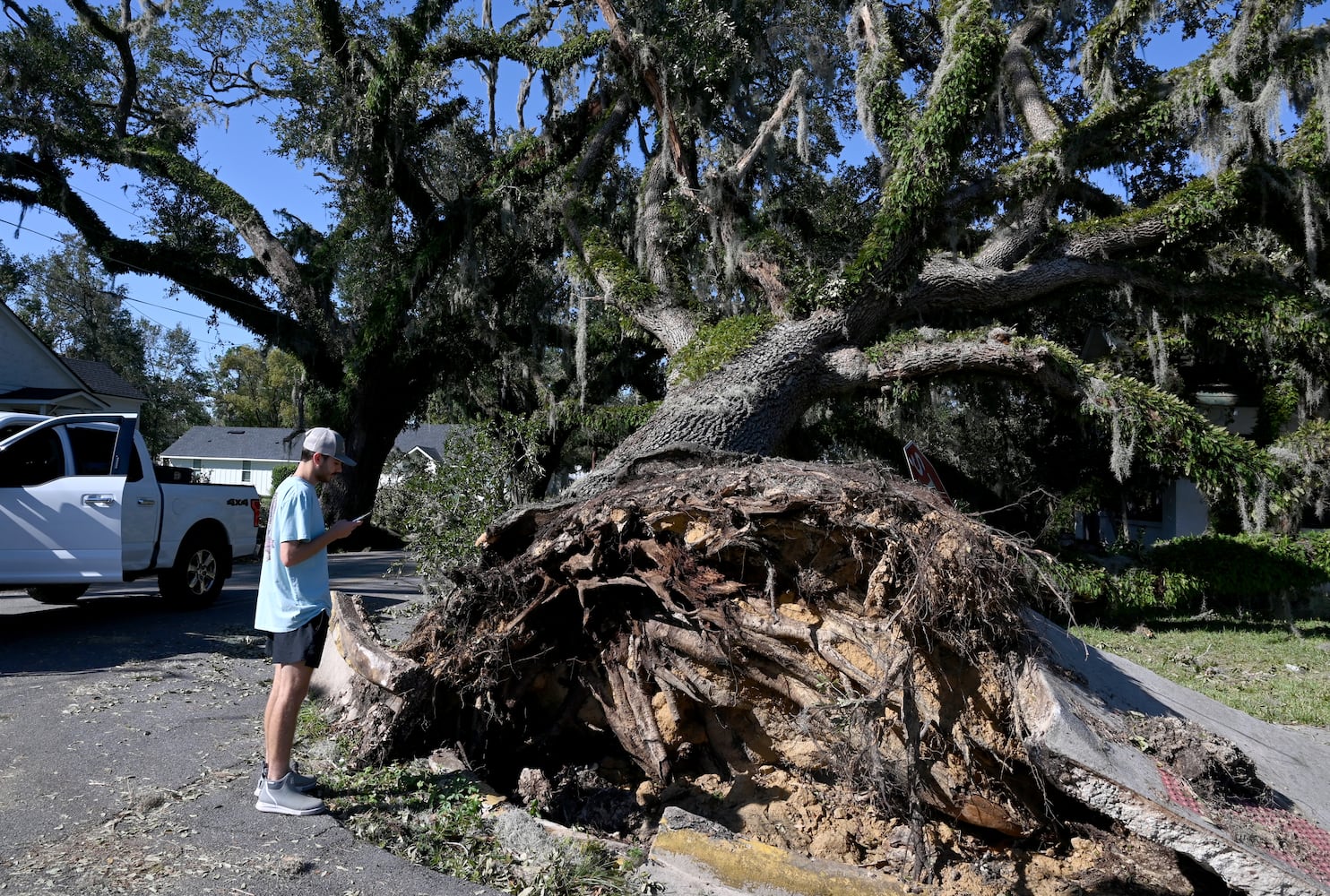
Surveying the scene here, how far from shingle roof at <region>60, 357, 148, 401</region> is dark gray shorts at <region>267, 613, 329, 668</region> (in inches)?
1072

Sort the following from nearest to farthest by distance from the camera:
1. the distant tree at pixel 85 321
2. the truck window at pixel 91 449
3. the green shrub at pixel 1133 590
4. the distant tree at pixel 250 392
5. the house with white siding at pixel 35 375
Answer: the truck window at pixel 91 449 → the green shrub at pixel 1133 590 → the house with white siding at pixel 35 375 → the distant tree at pixel 85 321 → the distant tree at pixel 250 392

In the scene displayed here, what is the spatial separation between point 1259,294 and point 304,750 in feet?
42.6

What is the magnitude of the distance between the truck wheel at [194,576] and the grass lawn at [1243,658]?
28.6ft

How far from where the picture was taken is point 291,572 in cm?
427

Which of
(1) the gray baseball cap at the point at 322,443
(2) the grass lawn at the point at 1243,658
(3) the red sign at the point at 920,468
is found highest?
(1) the gray baseball cap at the point at 322,443

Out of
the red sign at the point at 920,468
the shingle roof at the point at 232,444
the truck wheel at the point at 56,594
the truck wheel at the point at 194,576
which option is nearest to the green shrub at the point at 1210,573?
the red sign at the point at 920,468

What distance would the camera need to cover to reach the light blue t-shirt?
4.20 m

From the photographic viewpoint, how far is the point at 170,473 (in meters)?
9.53

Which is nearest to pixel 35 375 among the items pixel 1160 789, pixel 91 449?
pixel 91 449

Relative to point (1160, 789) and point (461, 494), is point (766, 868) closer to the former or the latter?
point (1160, 789)

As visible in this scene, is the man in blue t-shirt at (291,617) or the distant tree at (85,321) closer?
the man in blue t-shirt at (291,617)

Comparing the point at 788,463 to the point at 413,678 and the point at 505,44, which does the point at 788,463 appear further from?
the point at 505,44

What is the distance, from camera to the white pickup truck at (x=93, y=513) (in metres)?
7.30

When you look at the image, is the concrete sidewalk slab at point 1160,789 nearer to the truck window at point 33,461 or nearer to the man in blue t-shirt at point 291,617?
the man in blue t-shirt at point 291,617
